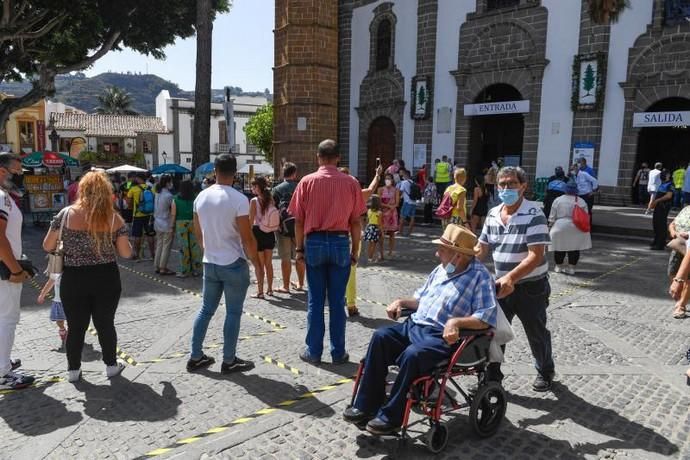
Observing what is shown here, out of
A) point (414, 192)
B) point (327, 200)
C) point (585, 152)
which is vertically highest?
point (585, 152)

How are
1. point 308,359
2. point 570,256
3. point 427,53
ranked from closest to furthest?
1. point 308,359
2. point 570,256
3. point 427,53

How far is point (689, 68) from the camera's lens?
1550cm

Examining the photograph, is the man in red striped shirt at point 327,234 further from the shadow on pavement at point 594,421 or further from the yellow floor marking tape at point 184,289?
the shadow on pavement at point 594,421

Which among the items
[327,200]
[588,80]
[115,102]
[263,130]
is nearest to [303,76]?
[588,80]

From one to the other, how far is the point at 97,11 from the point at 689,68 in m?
19.3

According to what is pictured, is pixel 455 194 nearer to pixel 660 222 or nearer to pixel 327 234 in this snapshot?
pixel 327 234

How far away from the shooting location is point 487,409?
3.70m

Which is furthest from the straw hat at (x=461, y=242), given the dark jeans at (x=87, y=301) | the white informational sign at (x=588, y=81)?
the white informational sign at (x=588, y=81)

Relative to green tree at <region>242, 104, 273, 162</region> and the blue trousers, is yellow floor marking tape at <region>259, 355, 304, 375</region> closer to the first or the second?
the blue trousers

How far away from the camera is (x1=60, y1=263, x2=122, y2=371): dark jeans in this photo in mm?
4293

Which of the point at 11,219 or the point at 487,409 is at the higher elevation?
the point at 11,219

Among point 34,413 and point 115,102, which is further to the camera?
point 115,102

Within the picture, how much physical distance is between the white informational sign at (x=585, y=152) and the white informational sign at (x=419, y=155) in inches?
233

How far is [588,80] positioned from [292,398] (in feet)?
53.1
